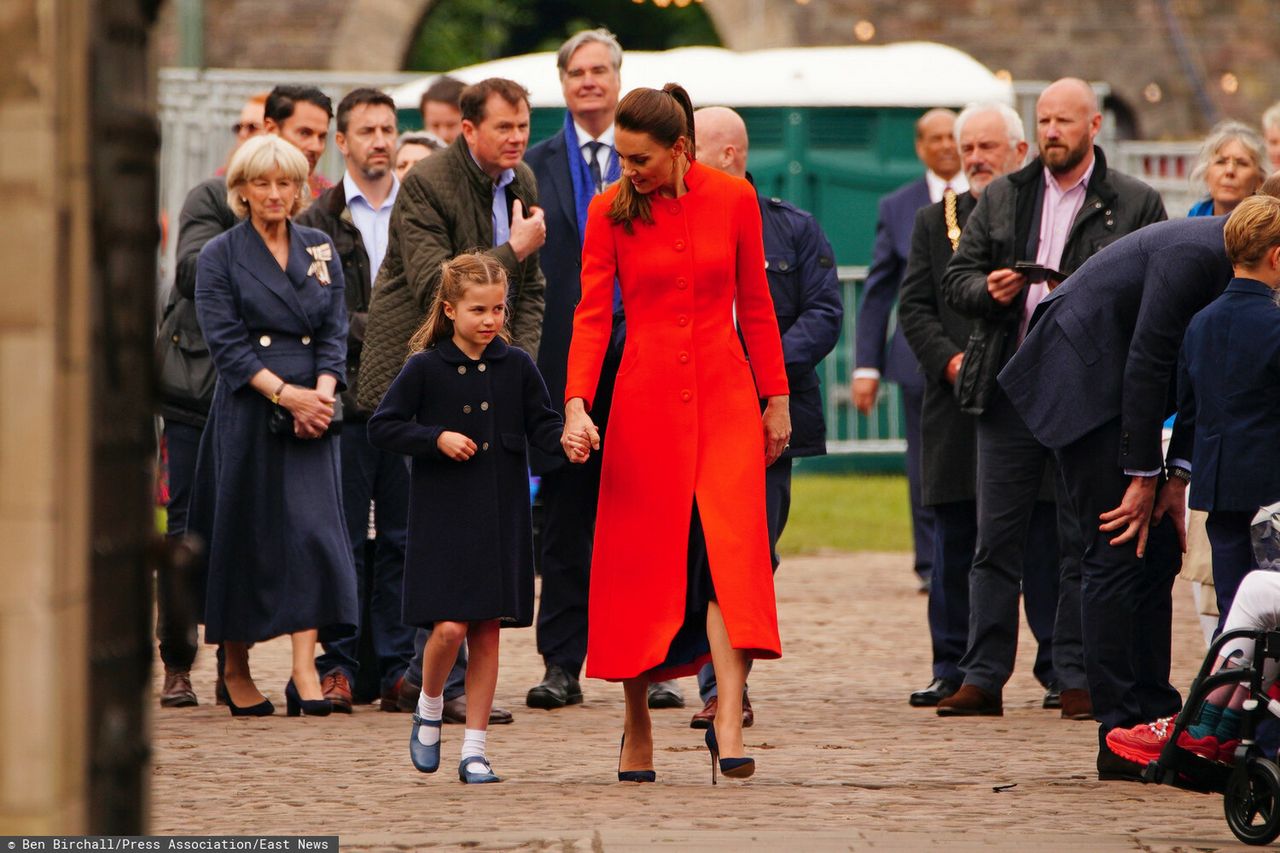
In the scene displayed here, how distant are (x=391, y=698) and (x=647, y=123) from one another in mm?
2806

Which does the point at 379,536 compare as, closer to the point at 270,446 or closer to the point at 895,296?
the point at 270,446

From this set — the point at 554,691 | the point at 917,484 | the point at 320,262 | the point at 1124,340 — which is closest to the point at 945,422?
the point at 554,691

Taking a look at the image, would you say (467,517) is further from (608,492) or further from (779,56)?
(779,56)

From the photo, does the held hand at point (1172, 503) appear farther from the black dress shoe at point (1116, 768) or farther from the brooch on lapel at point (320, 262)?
the brooch on lapel at point (320, 262)

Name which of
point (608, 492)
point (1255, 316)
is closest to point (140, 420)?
point (608, 492)

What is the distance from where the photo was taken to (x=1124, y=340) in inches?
257

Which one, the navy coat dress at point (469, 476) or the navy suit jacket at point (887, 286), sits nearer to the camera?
the navy coat dress at point (469, 476)

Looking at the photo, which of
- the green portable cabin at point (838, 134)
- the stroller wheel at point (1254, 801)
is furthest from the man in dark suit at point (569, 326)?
the green portable cabin at point (838, 134)

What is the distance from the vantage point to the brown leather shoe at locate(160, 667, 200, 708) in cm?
813

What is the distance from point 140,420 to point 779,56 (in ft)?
53.1

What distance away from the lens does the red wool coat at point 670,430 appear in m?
6.23

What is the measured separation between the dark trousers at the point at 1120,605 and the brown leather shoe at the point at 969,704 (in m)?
1.34

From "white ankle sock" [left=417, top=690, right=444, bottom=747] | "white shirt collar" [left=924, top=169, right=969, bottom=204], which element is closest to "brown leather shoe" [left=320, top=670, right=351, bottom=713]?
"white ankle sock" [left=417, top=690, right=444, bottom=747]

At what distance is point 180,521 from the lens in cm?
835
